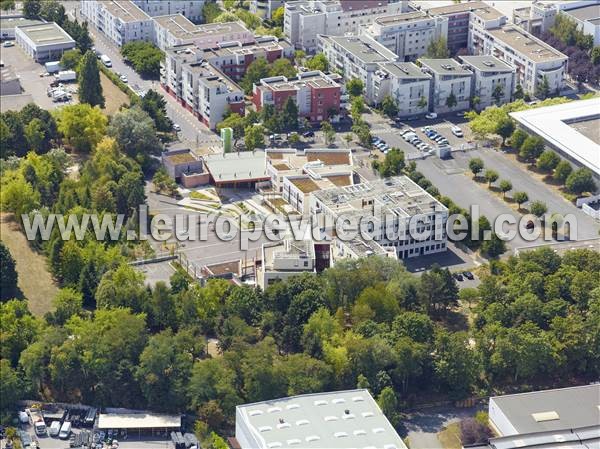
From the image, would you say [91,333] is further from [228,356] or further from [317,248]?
[317,248]

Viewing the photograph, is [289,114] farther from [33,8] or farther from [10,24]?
[10,24]

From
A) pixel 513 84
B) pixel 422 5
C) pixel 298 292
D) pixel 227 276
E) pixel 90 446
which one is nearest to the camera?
pixel 90 446

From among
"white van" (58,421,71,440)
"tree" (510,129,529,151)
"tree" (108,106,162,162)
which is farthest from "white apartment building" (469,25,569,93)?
"white van" (58,421,71,440)

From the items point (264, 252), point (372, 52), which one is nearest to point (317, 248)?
point (264, 252)

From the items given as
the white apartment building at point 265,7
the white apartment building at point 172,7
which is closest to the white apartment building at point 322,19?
the white apartment building at point 265,7

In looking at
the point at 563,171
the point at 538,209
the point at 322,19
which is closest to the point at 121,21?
the point at 322,19

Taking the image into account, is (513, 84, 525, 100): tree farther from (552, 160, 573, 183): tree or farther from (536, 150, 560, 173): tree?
(552, 160, 573, 183): tree
